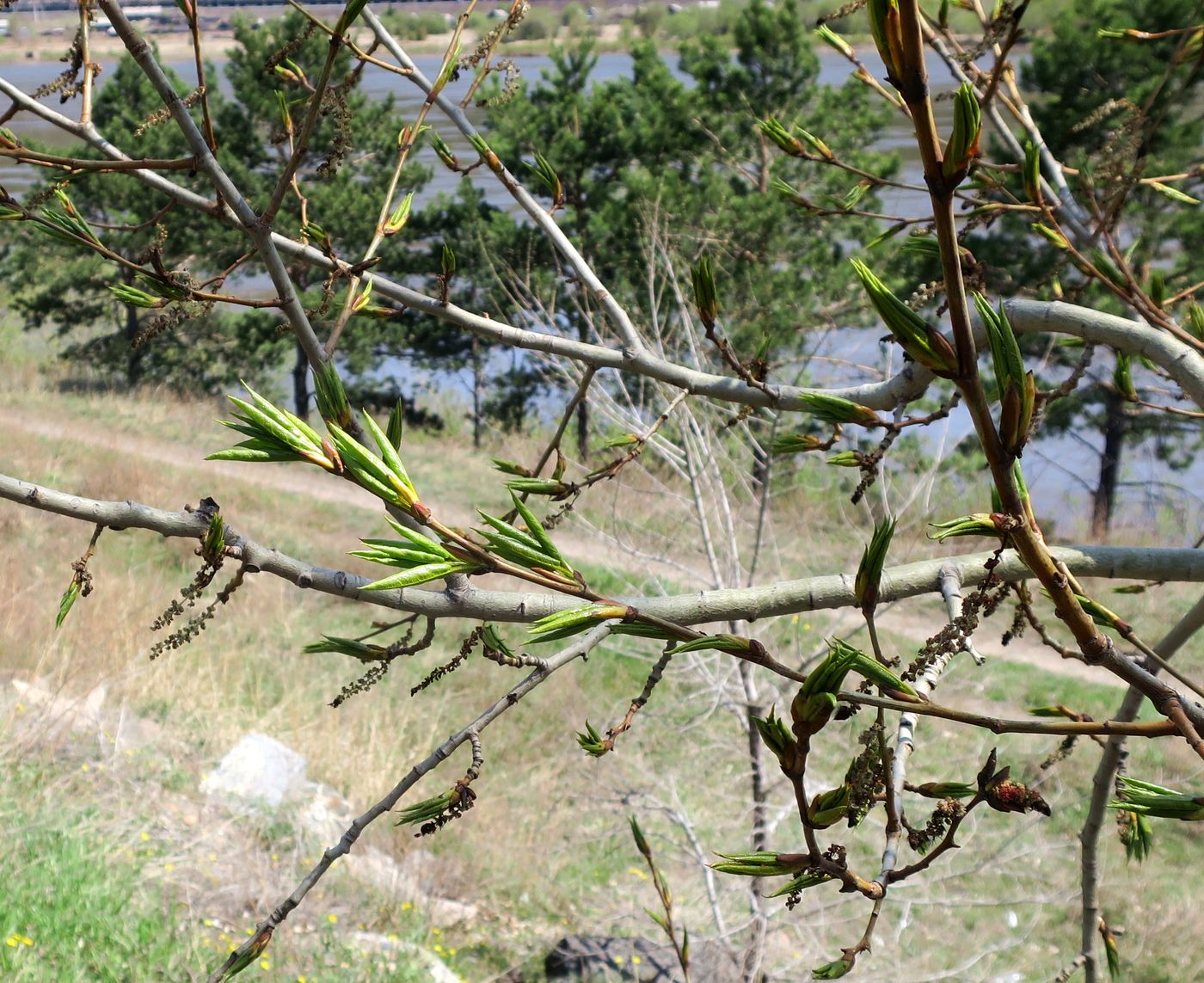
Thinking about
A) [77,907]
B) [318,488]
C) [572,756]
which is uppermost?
[318,488]

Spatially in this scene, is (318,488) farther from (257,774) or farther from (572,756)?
(257,774)

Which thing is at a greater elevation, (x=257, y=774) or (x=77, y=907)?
(x=77, y=907)

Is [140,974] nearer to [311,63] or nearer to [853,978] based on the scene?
[853,978]

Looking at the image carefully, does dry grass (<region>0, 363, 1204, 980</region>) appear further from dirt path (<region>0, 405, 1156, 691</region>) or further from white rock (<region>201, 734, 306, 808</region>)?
dirt path (<region>0, 405, 1156, 691</region>)

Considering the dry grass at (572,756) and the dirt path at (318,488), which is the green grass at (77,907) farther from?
the dirt path at (318,488)

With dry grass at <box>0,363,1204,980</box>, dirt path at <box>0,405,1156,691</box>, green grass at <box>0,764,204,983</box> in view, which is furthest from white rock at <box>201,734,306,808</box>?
dirt path at <box>0,405,1156,691</box>

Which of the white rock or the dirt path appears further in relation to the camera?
the dirt path

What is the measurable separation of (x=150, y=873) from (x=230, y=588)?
168 inches

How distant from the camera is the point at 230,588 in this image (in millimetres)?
946

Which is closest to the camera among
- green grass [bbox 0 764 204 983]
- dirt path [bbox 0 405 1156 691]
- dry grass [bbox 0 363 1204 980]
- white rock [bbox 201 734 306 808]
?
green grass [bbox 0 764 204 983]

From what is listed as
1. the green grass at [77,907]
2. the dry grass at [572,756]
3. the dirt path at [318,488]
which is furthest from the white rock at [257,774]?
the dirt path at [318,488]

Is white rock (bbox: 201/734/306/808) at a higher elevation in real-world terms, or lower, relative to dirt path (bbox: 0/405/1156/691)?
lower

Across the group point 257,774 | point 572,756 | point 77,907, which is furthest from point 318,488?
point 77,907

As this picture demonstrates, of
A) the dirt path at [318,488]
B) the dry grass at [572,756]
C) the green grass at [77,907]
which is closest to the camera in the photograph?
the green grass at [77,907]
